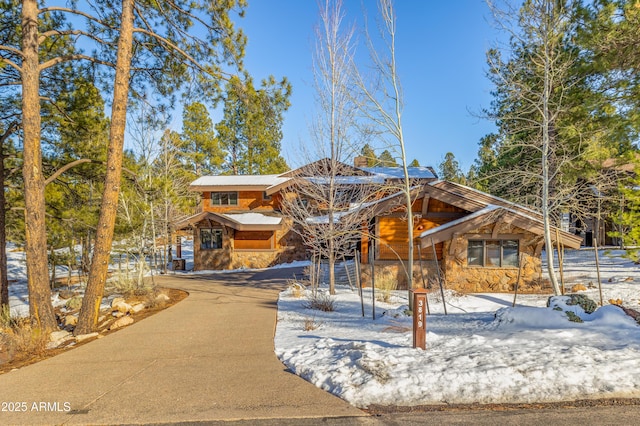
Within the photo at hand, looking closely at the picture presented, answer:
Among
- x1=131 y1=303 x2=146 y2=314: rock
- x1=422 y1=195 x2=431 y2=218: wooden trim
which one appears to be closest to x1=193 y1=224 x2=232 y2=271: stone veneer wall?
x1=131 y1=303 x2=146 y2=314: rock

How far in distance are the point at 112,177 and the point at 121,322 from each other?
12.1ft

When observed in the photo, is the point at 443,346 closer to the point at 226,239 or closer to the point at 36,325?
the point at 36,325

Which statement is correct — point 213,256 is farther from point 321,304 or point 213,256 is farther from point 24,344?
point 24,344

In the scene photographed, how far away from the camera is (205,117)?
31516mm

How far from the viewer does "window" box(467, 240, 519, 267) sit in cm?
1258

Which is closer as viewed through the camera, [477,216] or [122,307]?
[122,307]

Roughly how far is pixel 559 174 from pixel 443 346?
10.4m

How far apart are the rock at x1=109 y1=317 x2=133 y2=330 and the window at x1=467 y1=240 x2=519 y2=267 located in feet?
38.8

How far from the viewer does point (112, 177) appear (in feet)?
25.6

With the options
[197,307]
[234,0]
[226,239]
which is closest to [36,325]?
[197,307]

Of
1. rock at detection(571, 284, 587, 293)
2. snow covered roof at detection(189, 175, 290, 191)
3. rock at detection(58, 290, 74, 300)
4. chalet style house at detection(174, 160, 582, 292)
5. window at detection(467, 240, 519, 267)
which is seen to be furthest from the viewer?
snow covered roof at detection(189, 175, 290, 191)

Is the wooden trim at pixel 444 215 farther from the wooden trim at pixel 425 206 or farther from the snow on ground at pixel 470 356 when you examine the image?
the snow on ground at pixel 470 356

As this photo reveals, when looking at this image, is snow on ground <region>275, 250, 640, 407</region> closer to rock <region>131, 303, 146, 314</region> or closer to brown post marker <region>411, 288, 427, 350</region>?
brown post marker <region>411, 288, 427, 350</region>

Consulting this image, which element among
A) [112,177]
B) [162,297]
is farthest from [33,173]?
[162,297]
